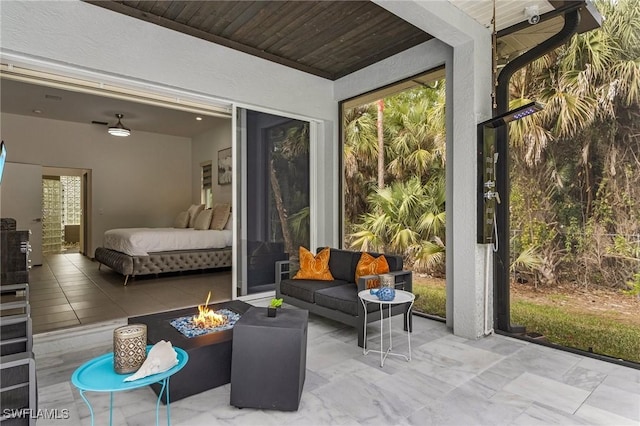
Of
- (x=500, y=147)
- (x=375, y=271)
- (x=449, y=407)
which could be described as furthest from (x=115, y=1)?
(x=449, y=407)

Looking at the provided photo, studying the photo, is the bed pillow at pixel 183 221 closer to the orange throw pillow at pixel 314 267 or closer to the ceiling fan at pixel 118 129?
the ceiling fan at pixel 118 129

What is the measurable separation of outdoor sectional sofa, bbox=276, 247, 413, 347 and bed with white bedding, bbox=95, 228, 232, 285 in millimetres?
A: 2842

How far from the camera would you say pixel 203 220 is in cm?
749

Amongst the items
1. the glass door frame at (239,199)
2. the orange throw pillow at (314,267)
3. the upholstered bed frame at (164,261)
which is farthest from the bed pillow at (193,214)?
the orange throw pillow at (314,267)

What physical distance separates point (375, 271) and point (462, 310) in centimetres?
94

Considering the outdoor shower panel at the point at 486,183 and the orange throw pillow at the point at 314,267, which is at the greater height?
the outdoor shower panel at the point at 486,183

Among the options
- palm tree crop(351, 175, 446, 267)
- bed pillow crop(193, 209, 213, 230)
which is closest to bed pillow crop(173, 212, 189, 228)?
bed pillow crop(193, 209, 213, 230)

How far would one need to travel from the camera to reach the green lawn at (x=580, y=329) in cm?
305

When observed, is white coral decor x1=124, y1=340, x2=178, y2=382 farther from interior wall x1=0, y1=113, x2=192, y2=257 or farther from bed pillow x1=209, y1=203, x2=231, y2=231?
interior wall x1=0, y1=113, x2=192, y2=257

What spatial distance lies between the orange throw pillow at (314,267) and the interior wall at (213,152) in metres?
4.21

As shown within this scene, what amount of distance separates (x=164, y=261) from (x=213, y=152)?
3.49 meters

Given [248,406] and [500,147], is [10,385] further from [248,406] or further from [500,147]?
[500,147]

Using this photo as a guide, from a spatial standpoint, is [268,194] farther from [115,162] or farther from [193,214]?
[115,162]

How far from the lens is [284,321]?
2344 millimetres
